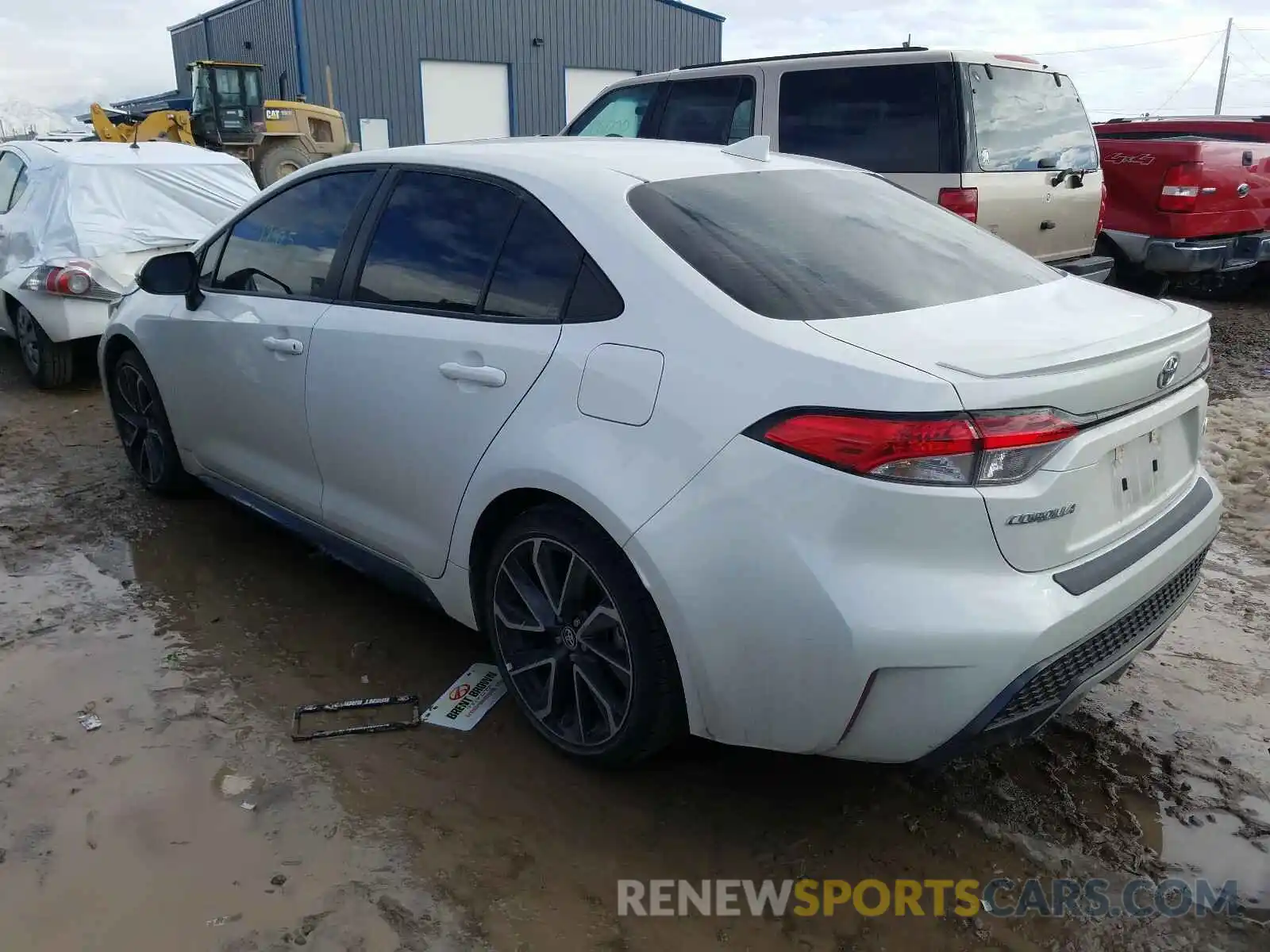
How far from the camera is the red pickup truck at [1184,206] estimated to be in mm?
7742

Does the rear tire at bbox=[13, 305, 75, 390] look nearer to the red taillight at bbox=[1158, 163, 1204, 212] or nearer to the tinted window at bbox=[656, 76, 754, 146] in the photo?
the tinted window at bbox=[656, 76, 754, 146]

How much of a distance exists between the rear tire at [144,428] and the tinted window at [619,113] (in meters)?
4.02

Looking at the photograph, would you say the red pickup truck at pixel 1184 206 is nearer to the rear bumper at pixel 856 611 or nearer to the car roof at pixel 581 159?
the car roof at pixel 581 159

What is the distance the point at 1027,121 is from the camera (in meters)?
6.06

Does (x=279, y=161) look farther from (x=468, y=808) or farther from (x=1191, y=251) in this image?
(x=468, y=808)

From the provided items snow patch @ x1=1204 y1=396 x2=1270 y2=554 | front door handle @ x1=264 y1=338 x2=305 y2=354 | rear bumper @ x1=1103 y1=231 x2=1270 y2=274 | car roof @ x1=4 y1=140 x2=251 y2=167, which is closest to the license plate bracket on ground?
front door handle @ x1=264 y1=338 x2=305 y2=354

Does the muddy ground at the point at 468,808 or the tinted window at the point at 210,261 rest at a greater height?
the tinted window at the point at 210,261

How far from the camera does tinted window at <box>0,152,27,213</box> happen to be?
7.38 m

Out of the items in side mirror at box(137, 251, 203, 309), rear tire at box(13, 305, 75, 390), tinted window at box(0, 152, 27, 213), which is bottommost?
rear tire at box(13, 305, 75, 390)

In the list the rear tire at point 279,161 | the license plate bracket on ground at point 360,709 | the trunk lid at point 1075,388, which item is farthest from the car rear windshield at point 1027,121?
the rear tire at point 279,161

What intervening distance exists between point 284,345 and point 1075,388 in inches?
96.8

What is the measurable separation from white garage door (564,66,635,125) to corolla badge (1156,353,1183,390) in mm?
31867

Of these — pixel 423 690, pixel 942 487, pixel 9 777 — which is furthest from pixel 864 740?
pixel 9 777

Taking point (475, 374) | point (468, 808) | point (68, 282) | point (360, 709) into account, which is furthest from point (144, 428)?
point (468, 808)
